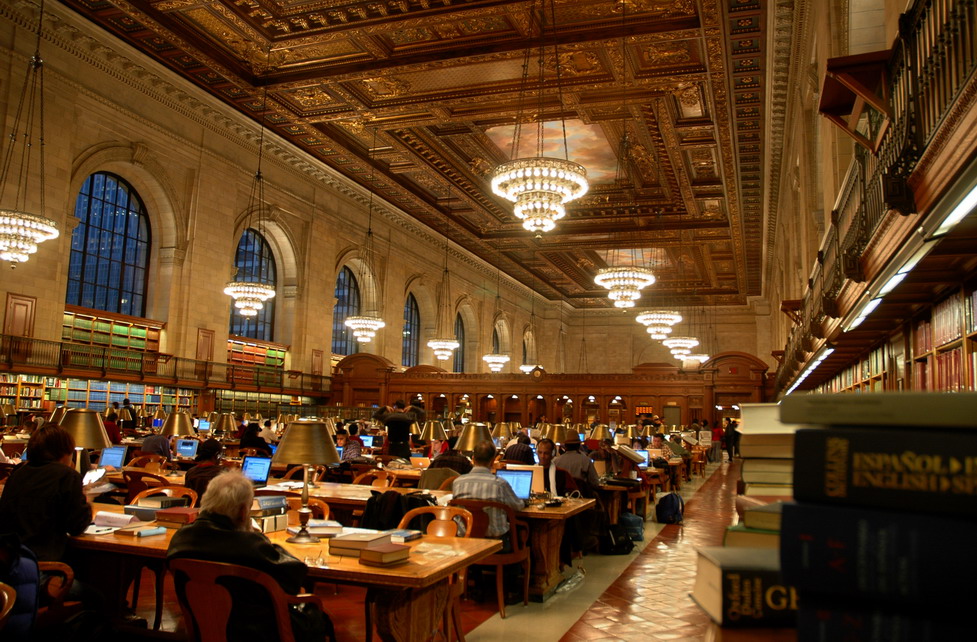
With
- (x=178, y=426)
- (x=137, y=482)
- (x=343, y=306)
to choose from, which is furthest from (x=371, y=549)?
(x=343, y=306)

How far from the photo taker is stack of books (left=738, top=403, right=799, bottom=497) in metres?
1.22

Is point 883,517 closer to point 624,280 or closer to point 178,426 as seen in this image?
point 178,426

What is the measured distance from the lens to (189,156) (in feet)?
60.6

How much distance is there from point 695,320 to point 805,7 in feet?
98.9

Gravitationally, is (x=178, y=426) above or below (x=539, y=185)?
below

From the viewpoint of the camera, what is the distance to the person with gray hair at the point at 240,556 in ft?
9.77

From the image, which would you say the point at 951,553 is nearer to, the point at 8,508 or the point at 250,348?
the point at 8,508

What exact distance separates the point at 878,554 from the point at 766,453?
37 cm

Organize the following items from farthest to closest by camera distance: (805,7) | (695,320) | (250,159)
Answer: (695,320) → (250,159) → (805,7)

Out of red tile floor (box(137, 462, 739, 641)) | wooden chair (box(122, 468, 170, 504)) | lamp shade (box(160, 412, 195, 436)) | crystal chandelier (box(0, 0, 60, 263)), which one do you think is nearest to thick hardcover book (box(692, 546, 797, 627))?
red tile floor (box(137, 462, 739, 641))

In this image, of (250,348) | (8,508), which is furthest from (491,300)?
(8,508)

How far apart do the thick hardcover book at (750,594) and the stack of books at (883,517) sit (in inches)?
4.6

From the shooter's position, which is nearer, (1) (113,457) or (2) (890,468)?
(2) (890,468)

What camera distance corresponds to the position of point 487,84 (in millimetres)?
15797
